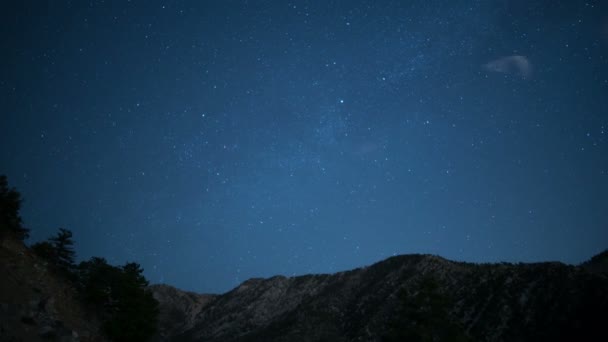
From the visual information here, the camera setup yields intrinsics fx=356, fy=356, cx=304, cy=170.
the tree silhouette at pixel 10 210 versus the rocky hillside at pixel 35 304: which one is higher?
the tree silhouette at pixel 10 210

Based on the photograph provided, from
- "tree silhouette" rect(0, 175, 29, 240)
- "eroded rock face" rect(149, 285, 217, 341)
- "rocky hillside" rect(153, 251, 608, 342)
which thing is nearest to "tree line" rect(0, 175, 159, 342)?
"tree silhouette" rect(0, 175, 29, 240)

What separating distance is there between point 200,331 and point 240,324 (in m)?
13.9

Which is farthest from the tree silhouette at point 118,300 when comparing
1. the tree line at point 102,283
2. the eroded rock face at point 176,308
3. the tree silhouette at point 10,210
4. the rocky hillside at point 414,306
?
the eroded rock face at point 176,308

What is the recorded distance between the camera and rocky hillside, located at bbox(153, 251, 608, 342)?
2917 centimetres

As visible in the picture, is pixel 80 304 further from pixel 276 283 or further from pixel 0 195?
pixel 276 283

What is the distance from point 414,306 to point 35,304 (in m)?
28.1

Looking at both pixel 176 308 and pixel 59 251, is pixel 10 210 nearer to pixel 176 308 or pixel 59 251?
pixel 59 251

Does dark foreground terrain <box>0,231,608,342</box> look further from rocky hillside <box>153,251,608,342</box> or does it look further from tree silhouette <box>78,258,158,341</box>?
tree silhouette <box>78,258,158,341</box>

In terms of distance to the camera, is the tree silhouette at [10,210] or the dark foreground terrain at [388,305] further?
the tree silhouette at [10,210]

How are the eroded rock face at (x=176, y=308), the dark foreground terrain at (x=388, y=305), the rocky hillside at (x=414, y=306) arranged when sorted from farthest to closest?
the eroded rock face at (x=176, y=308) → the rocky hillside at (x=414, y=306) → the dark foreground terrain at (x=388, y=305)

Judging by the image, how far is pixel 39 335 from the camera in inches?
906

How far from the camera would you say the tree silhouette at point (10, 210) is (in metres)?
33.5

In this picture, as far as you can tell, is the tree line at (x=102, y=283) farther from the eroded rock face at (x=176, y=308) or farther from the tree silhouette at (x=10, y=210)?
the eroded rock face at (x=176, y=308)

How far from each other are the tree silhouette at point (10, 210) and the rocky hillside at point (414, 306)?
35.0 meters
